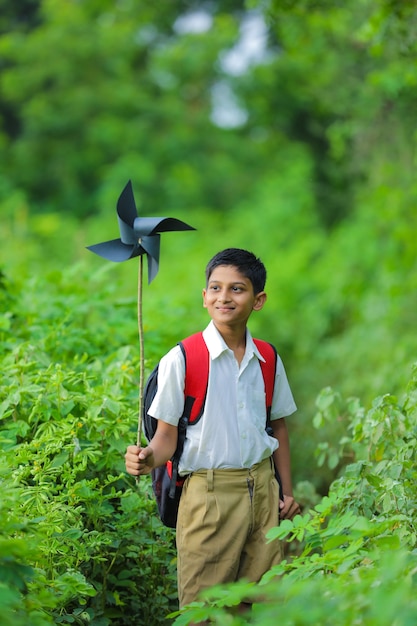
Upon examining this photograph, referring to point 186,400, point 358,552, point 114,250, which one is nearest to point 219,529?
point 186,400

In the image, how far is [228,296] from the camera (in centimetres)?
371

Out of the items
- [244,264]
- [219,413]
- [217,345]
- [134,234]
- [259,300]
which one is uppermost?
[134,234]

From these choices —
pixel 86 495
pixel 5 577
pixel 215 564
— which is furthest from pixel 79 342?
pixel 5 577

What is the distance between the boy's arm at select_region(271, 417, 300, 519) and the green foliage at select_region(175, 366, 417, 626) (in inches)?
8.3

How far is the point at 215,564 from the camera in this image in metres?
3.61

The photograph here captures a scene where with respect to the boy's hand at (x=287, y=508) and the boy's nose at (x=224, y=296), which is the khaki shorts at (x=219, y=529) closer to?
the boy's hand at (x=287, y=508)

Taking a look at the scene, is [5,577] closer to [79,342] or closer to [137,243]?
[137,243]

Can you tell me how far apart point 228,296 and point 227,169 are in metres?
17.6

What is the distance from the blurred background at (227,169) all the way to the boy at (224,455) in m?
1.91

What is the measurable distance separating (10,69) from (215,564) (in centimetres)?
1905

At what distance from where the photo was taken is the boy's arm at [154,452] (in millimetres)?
3414

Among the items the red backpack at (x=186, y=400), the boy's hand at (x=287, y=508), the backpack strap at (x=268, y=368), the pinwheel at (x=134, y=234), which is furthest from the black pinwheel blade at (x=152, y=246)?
the boy's hand at (x=287, y=508)

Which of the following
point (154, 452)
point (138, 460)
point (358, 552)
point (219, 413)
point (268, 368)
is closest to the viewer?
point (358, 552)

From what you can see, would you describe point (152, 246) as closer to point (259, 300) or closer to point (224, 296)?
point (224, 296)
